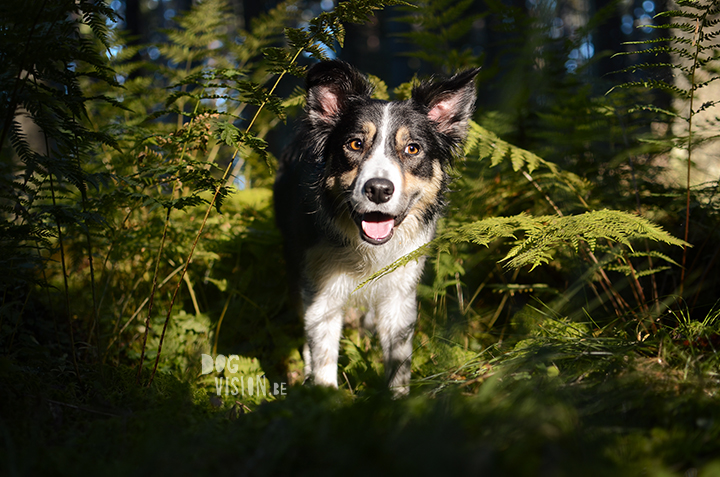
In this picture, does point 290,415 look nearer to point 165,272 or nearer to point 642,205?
point 165,272

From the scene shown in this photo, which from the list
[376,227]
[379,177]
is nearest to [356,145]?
[379,177]

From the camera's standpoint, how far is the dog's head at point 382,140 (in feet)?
10.1

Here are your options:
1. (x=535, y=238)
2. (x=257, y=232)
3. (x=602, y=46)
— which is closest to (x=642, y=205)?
(x=535, y=238)

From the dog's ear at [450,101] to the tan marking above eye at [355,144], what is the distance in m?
0.70

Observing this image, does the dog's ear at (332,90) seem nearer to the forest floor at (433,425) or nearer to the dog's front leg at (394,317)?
the dog's front leg at (394,317)

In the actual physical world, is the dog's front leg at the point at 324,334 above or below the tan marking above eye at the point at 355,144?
below

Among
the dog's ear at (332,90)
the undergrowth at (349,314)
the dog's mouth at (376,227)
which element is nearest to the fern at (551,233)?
the undergrowth at (349,314)

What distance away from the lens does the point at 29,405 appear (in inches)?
81.0

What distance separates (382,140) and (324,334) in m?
1.55

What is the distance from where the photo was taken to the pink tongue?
3.08m

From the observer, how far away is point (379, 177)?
2.88 metres

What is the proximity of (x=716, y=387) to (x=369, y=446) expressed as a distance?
1.62 meters

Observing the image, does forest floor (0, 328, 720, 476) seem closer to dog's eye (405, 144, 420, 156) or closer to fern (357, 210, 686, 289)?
fern (357, 210, 686, 289)

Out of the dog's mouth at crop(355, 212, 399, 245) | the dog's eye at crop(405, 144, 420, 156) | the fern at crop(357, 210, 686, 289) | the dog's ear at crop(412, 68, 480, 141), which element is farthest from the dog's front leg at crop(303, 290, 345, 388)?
the dog's ear at crop(412, 68, 480, 141)
